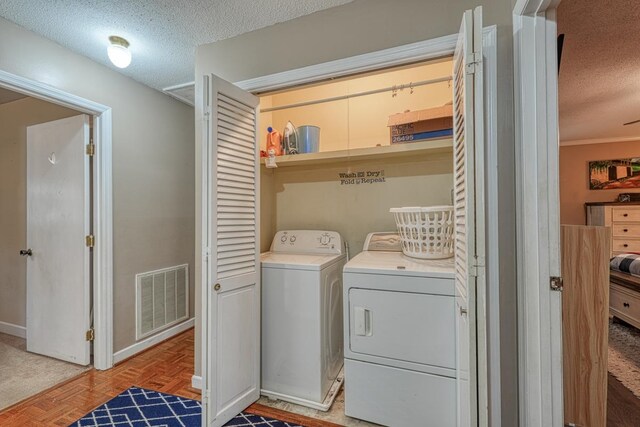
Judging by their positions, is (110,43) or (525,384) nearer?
(525,384)

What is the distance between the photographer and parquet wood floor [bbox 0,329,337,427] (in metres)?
1.88

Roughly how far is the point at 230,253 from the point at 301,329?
66 cm

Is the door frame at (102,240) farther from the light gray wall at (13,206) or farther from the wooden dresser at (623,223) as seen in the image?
the wooden dresser at (623,223)

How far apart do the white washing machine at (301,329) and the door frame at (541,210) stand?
1087mm

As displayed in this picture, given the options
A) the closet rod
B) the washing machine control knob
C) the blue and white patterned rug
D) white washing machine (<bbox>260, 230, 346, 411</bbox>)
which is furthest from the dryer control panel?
the blue and white patterned rug

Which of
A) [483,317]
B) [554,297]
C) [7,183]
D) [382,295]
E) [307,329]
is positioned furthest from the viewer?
[7,183]

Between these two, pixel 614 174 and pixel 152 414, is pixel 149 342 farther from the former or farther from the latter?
pixel 614 174

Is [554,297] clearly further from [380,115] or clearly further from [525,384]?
[380,115]

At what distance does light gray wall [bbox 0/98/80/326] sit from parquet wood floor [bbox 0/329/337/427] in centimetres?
145

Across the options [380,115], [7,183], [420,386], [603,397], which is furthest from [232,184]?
[7,183]

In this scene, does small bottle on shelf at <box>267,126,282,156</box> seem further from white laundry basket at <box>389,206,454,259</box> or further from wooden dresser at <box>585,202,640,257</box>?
wooden dresser at <box>585,202,640,257</box>

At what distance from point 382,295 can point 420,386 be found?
0.51 m

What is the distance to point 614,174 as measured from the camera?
5.12 metres

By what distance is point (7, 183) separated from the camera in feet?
10.5
